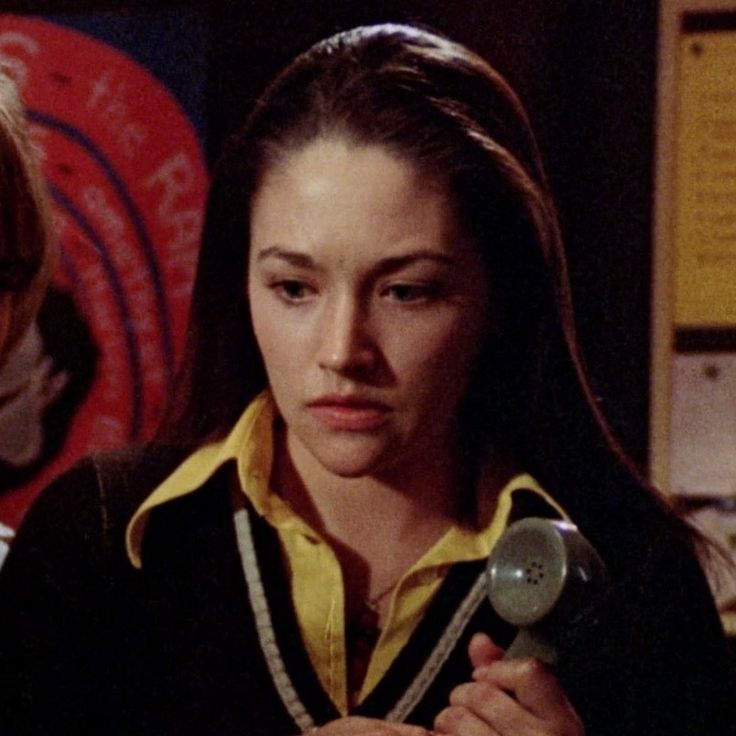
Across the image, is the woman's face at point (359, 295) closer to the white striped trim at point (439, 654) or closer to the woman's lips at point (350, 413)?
the woman's lips at point (350, 413)

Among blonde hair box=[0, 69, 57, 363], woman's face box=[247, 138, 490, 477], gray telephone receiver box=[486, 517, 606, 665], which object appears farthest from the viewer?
blonde hair box=[0, 69, 57, 363]

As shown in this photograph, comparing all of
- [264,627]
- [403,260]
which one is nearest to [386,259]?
[403,260]

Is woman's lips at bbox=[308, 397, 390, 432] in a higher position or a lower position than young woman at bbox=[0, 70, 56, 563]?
lower

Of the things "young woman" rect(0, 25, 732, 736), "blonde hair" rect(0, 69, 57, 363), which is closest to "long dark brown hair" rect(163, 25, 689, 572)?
"young woman" rect(0, 25, 732, 736)

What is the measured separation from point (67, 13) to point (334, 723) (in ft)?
1.80

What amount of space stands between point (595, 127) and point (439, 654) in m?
0.35

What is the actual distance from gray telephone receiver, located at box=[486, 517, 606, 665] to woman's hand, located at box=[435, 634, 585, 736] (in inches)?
0.4

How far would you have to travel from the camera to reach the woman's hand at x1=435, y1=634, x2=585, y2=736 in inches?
24.2

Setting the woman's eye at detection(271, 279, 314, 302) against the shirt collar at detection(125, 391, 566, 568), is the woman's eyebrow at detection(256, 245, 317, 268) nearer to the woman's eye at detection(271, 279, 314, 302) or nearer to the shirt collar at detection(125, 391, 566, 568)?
the woman's eye at detection(271, 279, 314, 302)

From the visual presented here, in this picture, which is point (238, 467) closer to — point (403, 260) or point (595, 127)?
point (403, 260)

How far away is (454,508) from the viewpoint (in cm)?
78

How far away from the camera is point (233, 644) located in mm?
750

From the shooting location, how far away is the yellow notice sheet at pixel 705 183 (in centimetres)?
75

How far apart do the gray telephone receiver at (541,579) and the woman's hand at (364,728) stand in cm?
8
